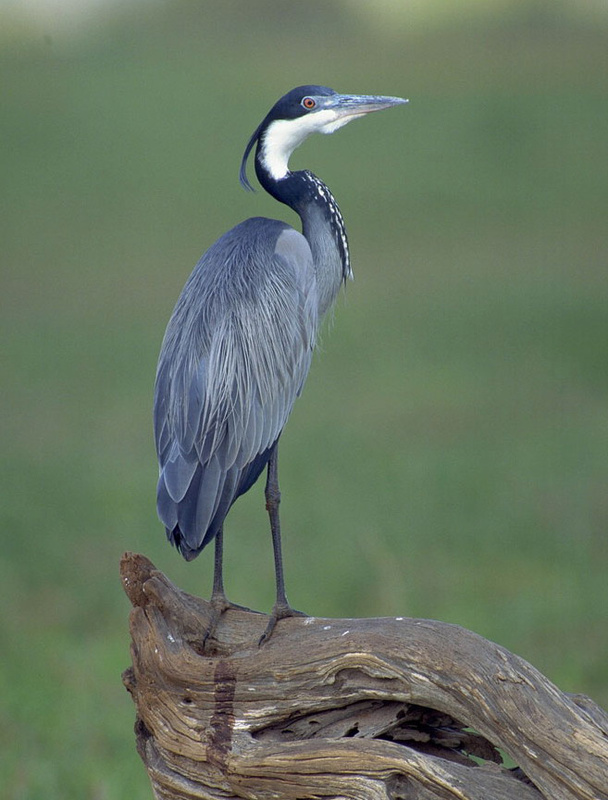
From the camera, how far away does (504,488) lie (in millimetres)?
9008

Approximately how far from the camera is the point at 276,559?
390 cm

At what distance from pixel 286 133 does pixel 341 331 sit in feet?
33.0

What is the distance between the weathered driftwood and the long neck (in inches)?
46.3

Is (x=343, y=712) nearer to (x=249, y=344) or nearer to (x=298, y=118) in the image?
(x=249, y=344)

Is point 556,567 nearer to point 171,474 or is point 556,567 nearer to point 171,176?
point 171,474

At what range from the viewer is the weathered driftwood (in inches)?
121

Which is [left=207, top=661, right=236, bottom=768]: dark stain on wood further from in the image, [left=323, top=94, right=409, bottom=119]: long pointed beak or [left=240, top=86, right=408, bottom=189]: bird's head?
[left=323, top=94, right=409, bottom=119]: long pointed beak

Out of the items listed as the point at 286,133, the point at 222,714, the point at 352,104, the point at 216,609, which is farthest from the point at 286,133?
the point at 222,714

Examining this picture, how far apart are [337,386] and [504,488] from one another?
11.1ft

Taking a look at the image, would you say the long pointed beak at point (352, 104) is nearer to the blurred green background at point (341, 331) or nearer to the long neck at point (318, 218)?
the long neck at point (318, 218)

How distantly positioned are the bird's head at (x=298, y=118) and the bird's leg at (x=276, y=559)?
0.92m

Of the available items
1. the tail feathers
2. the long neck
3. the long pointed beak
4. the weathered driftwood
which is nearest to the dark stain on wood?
the weathered driftwood

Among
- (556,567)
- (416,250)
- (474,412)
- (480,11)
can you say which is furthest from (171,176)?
(556,567)

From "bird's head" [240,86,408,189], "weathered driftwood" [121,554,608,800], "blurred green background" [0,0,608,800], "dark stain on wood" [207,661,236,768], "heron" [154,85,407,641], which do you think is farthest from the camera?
"blurred green background" [0,0,608,800]
